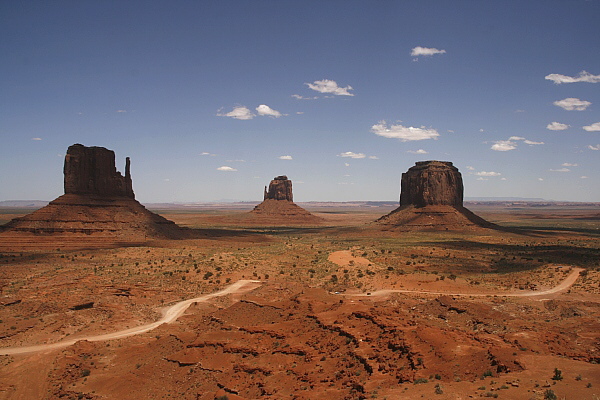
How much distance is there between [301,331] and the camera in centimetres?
2361

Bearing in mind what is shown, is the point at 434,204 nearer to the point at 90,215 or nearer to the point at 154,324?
the point at 90,215

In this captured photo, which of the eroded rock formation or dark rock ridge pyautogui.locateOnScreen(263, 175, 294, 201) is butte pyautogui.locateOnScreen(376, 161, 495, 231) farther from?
dark rock ridge pyautogui.locateOnScreen(263, 175, 294, 201)

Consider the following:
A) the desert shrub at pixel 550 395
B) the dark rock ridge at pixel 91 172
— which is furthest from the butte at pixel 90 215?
the desert shrub at pixel 550 395

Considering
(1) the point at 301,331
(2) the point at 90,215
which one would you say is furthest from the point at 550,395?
(2) the point at 90,215

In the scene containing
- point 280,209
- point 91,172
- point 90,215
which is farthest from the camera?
point 280,209

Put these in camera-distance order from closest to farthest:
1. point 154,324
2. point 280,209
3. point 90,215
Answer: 1. point 154,324
2. point 90,215
3. point 280,209

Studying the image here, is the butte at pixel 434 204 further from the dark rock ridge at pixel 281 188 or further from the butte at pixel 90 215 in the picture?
the dark rock ridge at pixel 281 188

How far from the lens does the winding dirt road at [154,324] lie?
2406 cm

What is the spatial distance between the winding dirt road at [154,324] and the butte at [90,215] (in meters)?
38.8

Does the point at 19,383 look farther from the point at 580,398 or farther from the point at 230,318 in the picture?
the point at 580,398

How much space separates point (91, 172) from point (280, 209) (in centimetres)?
9954

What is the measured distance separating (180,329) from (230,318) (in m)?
3.54

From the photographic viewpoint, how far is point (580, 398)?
40.9 ft

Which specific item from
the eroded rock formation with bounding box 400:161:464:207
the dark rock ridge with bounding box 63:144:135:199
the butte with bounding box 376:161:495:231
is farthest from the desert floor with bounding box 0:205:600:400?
the eroded rock formation with bounding box 400:161:464:207
